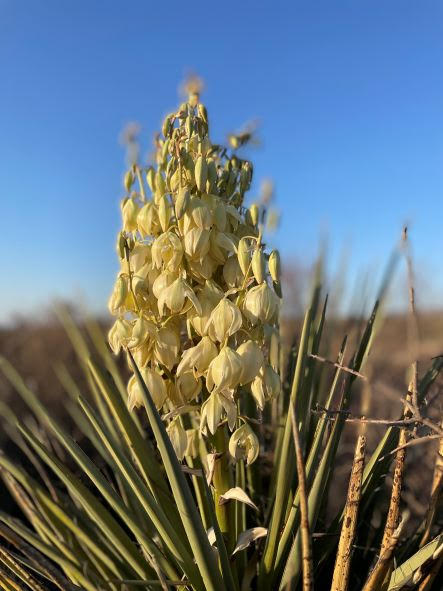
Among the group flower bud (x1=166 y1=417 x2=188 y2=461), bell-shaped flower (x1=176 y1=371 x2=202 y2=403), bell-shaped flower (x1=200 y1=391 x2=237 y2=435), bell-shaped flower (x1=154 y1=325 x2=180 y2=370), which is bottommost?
flower bud (x1=166 y1=417 x2=188 y2=461)

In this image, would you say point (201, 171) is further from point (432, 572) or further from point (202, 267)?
point (432, 572)

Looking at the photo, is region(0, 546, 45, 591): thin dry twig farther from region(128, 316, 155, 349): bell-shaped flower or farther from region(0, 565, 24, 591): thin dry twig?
region(128, 316, 155, 349): bell-shaped flower

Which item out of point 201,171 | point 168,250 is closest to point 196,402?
point 168,250

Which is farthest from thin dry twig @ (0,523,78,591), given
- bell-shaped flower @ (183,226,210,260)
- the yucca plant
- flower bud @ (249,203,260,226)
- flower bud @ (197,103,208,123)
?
flower bud @ (197,103,208,123)

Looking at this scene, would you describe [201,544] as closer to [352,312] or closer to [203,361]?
[203,361]

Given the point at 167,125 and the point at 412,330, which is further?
the point at 167,125

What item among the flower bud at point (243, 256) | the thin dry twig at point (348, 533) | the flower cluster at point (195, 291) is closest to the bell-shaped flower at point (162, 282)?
the flower cluster at point (195, 291)
